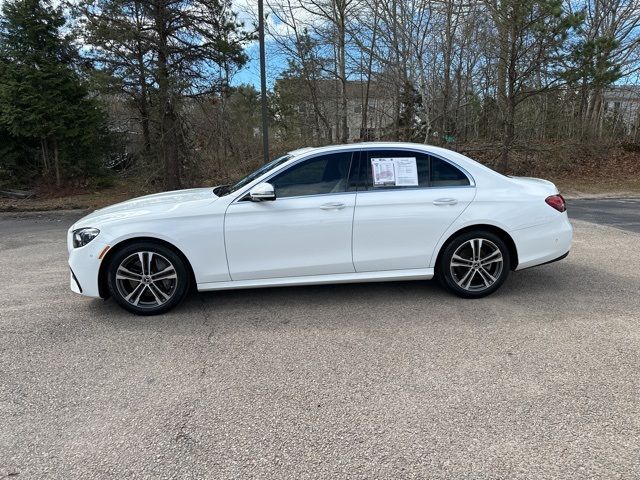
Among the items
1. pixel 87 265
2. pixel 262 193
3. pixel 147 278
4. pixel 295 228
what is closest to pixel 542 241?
pixel 295 228

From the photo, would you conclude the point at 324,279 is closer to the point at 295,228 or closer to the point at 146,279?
the point at 295,228

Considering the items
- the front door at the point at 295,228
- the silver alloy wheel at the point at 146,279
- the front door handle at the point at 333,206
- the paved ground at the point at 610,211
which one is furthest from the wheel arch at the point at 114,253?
the paved ground at the point at 610,211

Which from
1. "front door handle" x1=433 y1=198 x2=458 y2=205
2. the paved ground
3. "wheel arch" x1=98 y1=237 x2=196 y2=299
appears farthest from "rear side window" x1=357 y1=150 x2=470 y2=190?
the paved ground

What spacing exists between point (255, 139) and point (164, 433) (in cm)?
1716

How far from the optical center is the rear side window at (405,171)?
4.64 metres

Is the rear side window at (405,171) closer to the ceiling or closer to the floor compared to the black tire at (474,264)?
closer to the ceiling

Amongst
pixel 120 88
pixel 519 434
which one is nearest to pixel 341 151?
pixel 519 434

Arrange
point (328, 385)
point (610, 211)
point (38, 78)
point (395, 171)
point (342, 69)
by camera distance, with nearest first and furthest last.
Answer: point (328, 385) < point (395, 171) < point (610, 211) < point (38, 78) < point (342, 69)

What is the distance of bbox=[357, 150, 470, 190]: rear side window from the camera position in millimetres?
4637

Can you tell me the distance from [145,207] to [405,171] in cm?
261

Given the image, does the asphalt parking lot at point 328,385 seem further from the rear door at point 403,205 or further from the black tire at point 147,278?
the rear door at point 403,205

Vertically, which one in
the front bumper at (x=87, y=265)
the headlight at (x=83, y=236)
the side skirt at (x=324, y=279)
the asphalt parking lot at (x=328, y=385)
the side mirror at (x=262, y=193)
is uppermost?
the side mirror at (x=262, y=193)

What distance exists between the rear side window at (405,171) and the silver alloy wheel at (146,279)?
6.74 ft

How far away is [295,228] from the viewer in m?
4.40
